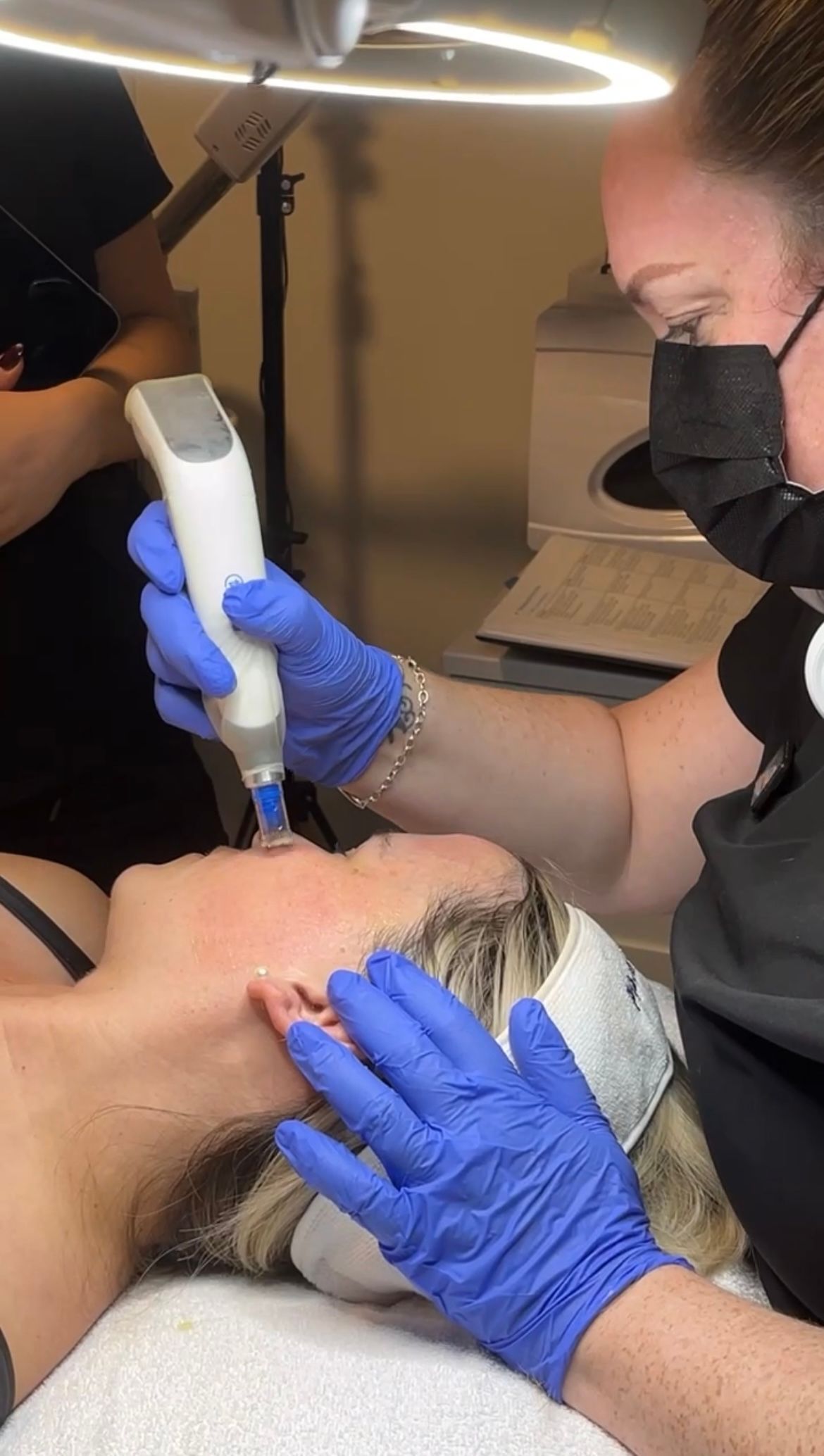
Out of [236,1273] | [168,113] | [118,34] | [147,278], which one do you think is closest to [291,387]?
[168,113]

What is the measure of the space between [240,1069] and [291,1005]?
0.23 ft

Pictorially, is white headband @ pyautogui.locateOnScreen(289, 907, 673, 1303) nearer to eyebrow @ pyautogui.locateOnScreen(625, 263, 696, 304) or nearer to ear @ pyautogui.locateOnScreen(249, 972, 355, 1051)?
ear @ pyautogui.locateOnScreen(249, 972, 355, 1051)

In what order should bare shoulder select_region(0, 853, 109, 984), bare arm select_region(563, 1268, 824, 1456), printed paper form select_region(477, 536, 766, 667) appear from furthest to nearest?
printed paper form select_region(477, 536, 766, 667) → bare shoulder select_region(0, 853, 109, 984) → bare arm select_region(563, 1268, 824, 1456)

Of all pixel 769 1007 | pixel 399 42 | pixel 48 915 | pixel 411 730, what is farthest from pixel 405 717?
pixel 399 42

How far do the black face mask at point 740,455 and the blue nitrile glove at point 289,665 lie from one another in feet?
1.10

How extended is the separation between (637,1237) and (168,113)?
2.27 m

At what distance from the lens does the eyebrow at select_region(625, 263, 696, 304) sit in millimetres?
948

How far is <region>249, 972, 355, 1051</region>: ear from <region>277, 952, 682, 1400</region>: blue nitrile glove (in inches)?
2.4

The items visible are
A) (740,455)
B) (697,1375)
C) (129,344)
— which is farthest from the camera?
(129,344)

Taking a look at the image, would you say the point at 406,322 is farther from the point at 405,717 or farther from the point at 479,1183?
the point at 479,1183

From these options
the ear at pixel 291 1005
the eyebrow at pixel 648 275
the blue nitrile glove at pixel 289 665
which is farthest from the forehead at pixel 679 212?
the ear at pixel 291 1005

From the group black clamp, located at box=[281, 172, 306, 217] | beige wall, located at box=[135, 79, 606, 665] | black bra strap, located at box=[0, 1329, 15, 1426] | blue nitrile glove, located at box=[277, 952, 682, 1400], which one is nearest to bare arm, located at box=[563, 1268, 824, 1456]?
blue nitrile glove, located at box=[277, 952, 682, 1400]

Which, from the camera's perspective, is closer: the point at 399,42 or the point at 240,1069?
the point at 399,42

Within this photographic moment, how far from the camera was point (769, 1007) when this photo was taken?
2.96 feet
